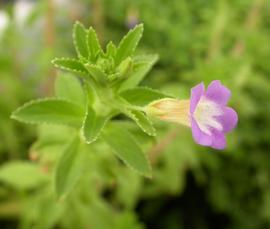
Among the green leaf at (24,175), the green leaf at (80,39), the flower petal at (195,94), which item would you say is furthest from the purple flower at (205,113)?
the green leaf at (24,175)

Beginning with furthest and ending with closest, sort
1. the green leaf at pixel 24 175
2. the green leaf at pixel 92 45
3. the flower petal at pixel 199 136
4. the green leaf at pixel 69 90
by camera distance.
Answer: the green leaf at pixel 24 175 → the green leaf at pixel 69 90 → the green leaf at pixel 92 45 → the flower petal at pixel 199 136

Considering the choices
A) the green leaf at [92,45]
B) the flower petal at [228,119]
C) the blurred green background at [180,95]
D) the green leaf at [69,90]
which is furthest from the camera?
the blurred green background at [180,95]

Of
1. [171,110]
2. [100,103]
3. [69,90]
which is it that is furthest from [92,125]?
[69,90]

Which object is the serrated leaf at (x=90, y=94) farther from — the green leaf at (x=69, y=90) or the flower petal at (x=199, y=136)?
the flower petal at (x=199, y=136)

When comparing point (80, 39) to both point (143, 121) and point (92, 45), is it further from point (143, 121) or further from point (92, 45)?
point (143, 121)

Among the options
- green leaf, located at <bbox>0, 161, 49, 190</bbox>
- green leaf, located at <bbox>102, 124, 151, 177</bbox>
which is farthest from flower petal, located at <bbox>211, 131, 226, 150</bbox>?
green leaf, located at <bbox>0, 161, 49, 190</bbox>

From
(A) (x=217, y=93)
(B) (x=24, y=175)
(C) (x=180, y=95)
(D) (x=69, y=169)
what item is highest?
(A) (x=217, y=93)

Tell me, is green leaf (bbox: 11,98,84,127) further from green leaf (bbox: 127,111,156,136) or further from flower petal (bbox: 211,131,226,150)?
flower petal (bbox: 211,131,226,150)
